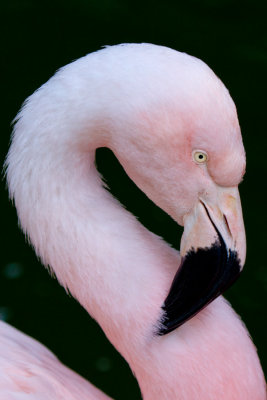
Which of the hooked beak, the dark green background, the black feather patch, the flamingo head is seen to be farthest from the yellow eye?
the dark green background

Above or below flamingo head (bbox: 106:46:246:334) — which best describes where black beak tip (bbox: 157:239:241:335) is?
below

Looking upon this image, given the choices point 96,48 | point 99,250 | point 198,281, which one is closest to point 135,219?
point 99,250

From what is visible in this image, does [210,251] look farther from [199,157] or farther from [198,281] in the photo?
[199,157]

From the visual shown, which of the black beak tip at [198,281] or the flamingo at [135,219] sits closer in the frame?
the flamingo at [135,219]

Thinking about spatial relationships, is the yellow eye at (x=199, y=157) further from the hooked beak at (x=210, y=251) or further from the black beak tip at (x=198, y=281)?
the black beak tip at (x=198, y=281)

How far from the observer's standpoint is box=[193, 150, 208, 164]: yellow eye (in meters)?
2.39

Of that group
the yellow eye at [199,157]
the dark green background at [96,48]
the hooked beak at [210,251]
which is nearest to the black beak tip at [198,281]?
the hooked beak at [210,251]

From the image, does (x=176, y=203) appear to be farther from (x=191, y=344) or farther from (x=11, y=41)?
(x=11, y=41)

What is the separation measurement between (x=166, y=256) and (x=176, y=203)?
0.26 meters

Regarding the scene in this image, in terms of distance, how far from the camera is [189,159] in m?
2.42

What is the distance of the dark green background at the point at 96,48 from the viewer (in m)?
4.45

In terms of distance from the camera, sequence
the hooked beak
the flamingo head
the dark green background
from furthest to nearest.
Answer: the dark green background < the hooked beak < the flamingo head

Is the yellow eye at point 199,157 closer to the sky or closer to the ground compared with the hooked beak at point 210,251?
closer to the sky

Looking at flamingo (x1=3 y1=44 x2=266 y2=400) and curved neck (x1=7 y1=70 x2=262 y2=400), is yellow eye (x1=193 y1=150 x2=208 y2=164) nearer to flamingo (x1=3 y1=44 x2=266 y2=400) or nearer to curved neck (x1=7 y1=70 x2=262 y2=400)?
flamingo (x1=3 y1=44 x2=266 y2=400)
